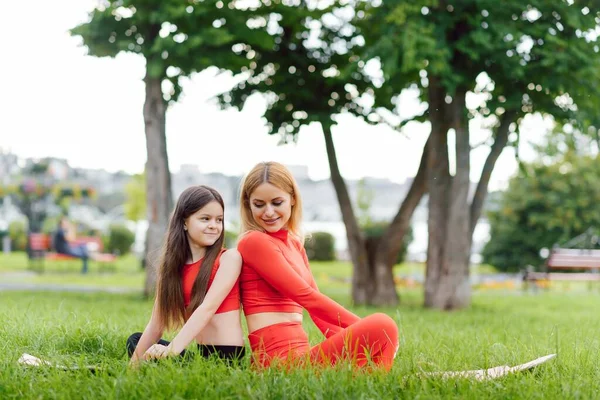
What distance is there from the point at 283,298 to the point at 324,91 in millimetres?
8358

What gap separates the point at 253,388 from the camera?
143 inches

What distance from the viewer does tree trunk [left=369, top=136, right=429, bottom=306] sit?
482 inches

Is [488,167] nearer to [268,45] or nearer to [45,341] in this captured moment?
[268,45]

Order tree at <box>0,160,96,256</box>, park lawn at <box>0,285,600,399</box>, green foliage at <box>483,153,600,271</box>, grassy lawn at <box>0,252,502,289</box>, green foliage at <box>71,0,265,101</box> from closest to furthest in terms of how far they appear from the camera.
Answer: park lawn at <box>0,285,600,399</box> → green foliage at <box>71,0,265,101</box> → grassy lawn at <box>0,252,502,289</box> → green foliage at <box>483,153,600,271</box> → tree at <box>0,160,96,256</box>

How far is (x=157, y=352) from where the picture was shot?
164 inches

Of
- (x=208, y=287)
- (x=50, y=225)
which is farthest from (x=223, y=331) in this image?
(x=50, y=225)

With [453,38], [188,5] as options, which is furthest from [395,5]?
[188,5]

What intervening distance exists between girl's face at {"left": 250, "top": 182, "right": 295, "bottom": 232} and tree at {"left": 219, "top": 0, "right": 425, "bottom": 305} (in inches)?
307

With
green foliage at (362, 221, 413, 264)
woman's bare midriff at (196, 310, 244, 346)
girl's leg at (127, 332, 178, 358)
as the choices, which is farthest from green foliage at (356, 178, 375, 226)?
woman's bare midriff at (196, 310, 244, 346)

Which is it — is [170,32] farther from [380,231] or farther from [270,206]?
[380,231]

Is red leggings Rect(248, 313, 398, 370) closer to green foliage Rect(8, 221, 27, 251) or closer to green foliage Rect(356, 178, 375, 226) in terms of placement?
green foliage Rect(356, 178, 375, 226)

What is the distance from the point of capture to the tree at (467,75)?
32.2 feet

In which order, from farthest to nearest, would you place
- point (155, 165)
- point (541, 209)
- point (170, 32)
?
1. point (541, 209)
2. point (155, 165)
3. point (170, 32)

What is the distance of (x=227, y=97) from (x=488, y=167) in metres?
4.28
